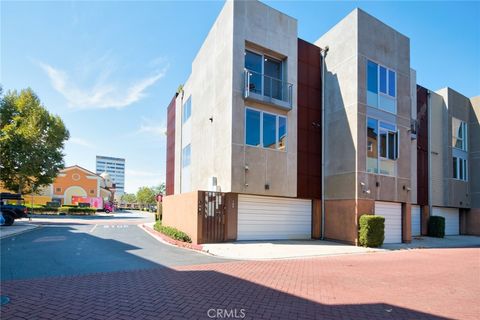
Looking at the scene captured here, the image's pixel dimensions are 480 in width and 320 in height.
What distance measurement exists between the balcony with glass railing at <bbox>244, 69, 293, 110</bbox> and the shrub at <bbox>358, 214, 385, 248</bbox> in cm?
655

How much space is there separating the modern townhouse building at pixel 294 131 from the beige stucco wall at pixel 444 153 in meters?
7.03

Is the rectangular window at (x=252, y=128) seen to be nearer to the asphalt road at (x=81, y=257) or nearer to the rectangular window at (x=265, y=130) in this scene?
the rectangular window at (x=265, y=130)

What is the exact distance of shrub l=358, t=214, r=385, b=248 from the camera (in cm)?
1430

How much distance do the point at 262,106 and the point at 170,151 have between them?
1410cm

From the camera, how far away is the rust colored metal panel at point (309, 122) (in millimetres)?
16344

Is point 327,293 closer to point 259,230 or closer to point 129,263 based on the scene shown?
point 129,263

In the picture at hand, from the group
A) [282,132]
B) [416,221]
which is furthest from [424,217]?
[282,132]

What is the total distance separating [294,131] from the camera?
1591cm

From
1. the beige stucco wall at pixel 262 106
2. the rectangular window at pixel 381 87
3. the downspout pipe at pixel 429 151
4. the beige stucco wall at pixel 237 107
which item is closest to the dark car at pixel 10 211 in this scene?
the beige stucco wall at pixel 237 107

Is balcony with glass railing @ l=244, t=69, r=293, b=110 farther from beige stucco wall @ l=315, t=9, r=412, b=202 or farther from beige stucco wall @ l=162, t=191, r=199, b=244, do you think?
beige stucco wall @ l=162, t=191, r=199, b=244

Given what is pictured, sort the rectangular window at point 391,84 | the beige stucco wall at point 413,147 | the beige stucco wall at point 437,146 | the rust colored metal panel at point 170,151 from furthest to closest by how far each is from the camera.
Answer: the rust colored metal panel at point 170,151 → the beige stucco wall at point 437,146 → the beige stucco wall at point 413,147 → the rectangular window at point 391,84

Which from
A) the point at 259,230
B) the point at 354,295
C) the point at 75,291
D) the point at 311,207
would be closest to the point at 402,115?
the point at 311,207

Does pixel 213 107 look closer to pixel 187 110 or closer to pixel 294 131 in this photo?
pixel 294 131

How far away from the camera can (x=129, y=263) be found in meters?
9.05
